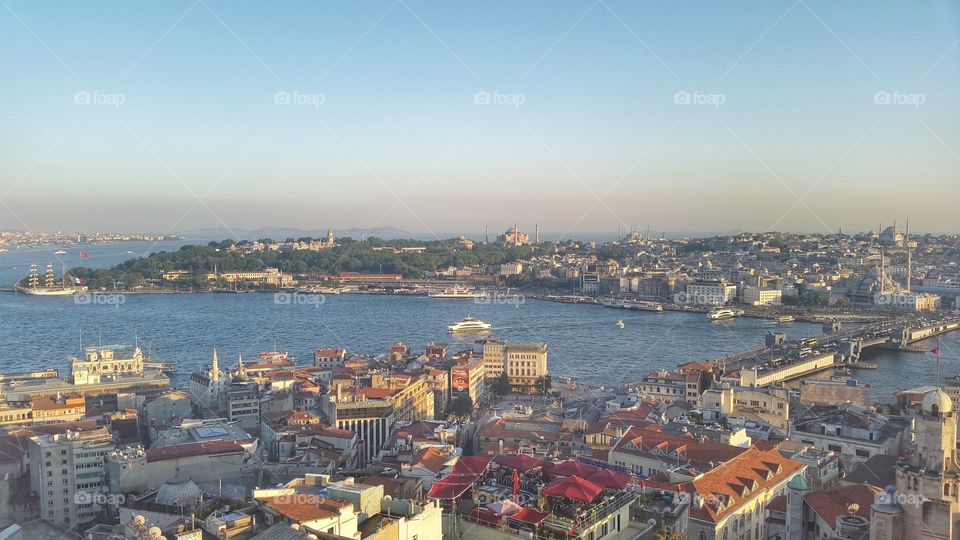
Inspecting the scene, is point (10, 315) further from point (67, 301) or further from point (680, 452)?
point (680, 452)

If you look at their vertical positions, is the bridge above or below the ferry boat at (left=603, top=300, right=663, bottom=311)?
below

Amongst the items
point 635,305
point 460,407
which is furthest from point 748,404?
point 635,305

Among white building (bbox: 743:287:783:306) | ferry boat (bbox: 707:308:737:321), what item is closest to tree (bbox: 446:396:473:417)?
ferry boat (bbox: 707:308:737:321)

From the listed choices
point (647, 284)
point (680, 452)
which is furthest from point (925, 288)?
point (680, 452)

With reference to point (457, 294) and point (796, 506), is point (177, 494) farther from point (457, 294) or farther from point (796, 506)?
point (457, 294)

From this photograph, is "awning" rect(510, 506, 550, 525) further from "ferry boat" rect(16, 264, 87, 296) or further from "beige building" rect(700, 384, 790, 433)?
"ferry boat" rect(16, 264, 87, 296)

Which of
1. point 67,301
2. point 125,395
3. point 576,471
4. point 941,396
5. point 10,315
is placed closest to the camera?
point 941,396

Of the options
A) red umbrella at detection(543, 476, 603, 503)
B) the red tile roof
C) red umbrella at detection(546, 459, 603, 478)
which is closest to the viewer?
red umbrella at detection(543, 476, 603, 503)
